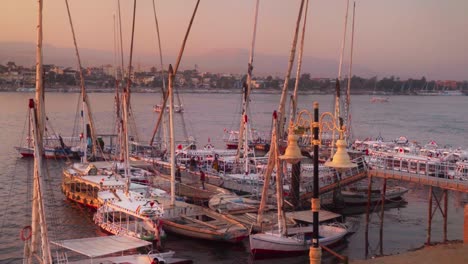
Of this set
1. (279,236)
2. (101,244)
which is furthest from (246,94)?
(101,244)

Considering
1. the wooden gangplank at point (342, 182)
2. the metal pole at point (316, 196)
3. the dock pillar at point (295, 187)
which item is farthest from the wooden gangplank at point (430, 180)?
the metal pole at point (316, 196)

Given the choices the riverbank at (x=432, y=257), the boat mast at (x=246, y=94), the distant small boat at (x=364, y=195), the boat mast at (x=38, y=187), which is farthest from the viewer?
the boat mast at (x=246, y=94)

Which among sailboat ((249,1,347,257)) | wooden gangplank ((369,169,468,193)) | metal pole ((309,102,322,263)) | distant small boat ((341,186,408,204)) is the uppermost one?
metal pole ((309,102,322,263))

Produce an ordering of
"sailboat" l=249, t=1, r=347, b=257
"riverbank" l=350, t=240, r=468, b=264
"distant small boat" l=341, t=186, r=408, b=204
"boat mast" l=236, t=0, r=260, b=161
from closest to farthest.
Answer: "riverbank" l=350, t=240, r=468, b=264 < "sailboat" l=249, t=1, r=347, b=257 < "distant small boat" l=341, t=186, r=408, b=204 < "boat mast" l=236, t=0, r=260, b=161

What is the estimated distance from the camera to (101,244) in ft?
63.7

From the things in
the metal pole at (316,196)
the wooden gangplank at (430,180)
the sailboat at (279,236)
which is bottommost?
the sailboat at (279,236)

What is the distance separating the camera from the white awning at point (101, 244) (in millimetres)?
18516

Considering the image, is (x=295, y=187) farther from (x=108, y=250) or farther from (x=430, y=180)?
(x=108, y=250)

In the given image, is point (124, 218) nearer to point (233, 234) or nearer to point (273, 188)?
point (233, 234)

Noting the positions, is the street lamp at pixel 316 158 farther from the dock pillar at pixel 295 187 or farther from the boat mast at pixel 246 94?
the boat mast at pixel 246 94

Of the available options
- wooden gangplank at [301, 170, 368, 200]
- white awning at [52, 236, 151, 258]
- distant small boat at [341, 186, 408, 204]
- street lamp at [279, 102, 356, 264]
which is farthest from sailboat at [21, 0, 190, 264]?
distant small boat at [341, 186, 408, 204]

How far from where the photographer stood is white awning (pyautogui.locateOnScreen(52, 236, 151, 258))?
18.5 m

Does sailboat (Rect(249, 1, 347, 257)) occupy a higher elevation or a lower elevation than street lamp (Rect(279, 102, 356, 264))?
lower

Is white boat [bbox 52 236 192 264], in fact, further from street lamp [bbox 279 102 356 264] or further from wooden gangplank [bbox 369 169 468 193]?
wooden gangplank [bbox 369 169 468 193]
